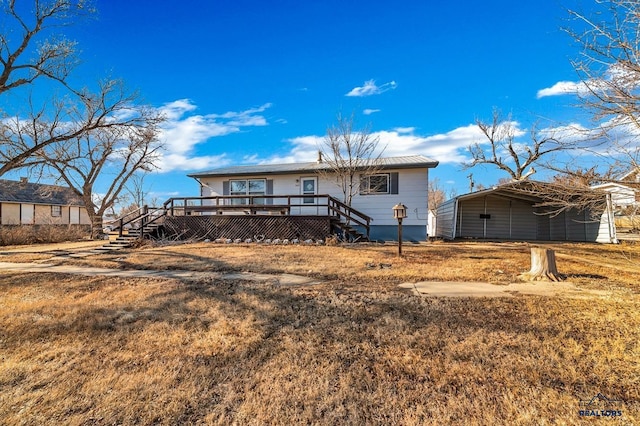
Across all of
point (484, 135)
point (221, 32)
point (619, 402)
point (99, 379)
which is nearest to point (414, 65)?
point (221, 32)

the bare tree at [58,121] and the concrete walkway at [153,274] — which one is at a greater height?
the bare tree at [58,121]

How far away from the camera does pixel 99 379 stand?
9.97 ft

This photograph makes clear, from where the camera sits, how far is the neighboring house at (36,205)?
27.1m

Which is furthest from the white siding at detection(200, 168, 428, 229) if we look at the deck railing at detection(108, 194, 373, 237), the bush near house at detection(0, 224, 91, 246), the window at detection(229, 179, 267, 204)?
the bush near house at detection(0, 224, 91, 246)

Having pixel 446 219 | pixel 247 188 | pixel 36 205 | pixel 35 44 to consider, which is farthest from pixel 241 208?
pixel 36 205

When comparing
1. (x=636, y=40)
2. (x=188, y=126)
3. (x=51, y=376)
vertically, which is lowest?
(x=51, y=376)

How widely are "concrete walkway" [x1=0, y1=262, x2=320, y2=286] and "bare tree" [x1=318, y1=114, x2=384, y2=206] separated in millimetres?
8653

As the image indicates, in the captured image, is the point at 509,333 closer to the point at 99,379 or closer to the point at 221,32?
the point at 99,379

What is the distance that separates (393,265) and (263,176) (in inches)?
414

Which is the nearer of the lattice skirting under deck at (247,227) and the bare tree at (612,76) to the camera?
the bare tree at (612,76)

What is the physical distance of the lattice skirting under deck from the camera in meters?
12.9

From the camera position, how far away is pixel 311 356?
3.36 meters

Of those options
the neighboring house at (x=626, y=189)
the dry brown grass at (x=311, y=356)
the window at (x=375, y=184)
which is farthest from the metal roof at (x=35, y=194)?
the neighboring house at (x=626, y=189)

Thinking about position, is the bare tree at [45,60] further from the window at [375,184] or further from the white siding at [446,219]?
the white siding at [446,219]
